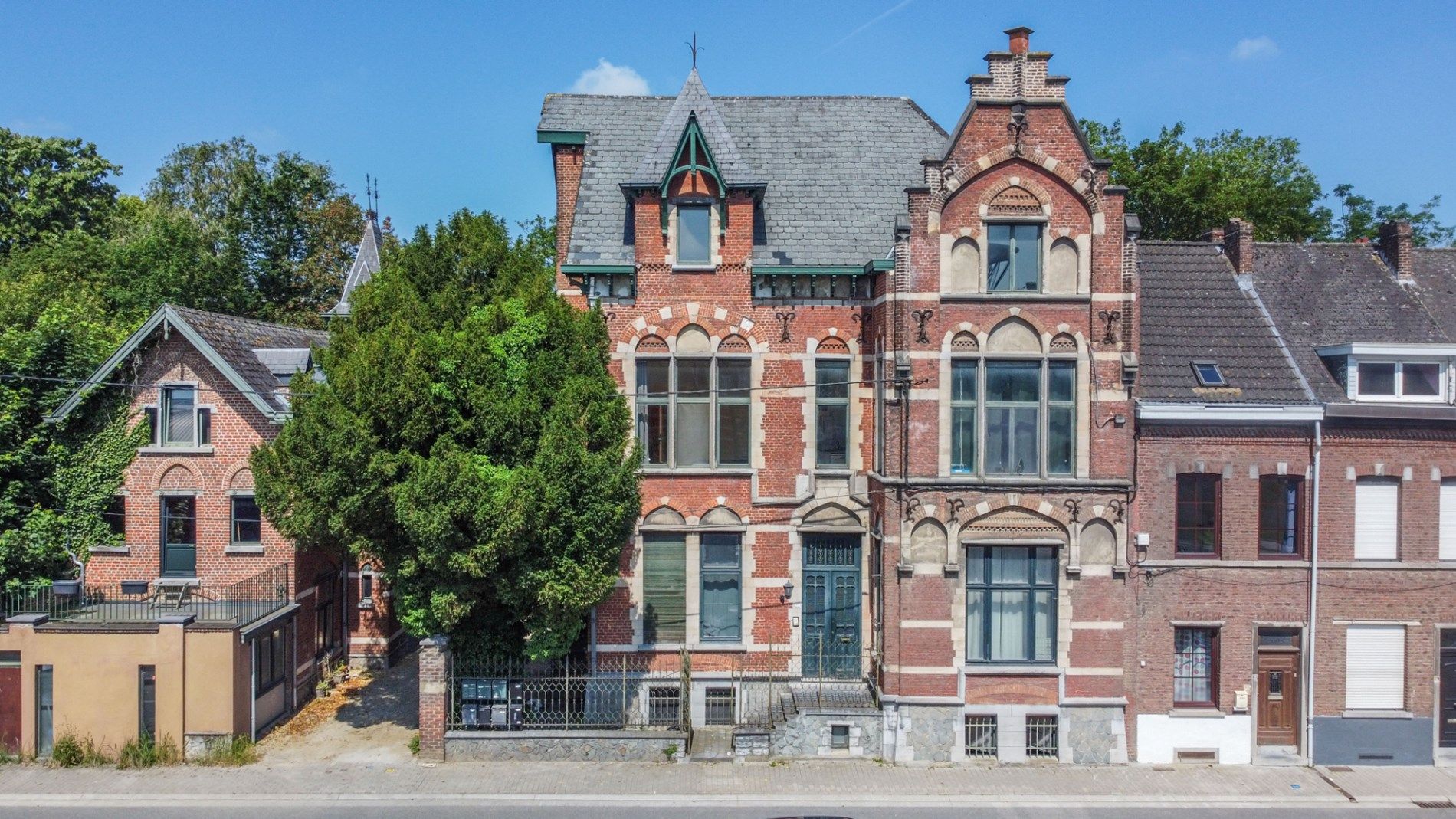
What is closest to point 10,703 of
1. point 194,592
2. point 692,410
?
point 194,592

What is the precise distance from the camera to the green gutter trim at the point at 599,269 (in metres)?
18.9

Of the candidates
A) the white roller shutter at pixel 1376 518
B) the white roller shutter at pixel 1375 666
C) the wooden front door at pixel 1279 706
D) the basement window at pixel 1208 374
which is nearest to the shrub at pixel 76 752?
the wooden front door at pixel 1279 706

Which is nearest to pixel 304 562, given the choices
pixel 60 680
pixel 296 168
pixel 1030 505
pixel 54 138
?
pixel 60 680

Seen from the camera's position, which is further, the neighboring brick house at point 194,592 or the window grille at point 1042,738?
the window grille at point 1042,738

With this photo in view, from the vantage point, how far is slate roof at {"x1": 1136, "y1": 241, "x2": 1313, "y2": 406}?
18125 mm

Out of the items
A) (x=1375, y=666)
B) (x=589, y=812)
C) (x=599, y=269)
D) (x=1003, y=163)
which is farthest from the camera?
(x=599, y=269)

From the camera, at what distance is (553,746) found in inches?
672

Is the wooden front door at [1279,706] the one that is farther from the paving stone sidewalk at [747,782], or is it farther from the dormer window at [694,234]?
the dormer window at [694,234]

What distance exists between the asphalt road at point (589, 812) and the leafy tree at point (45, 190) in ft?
113

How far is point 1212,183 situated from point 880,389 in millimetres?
19541

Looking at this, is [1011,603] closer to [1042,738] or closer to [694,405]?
[1042,738]

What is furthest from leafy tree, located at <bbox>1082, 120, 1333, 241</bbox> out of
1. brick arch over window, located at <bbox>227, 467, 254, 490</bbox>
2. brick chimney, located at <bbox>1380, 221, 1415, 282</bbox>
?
brick arch over window, located at <bbox>227, 467, 254, 490</bbox>

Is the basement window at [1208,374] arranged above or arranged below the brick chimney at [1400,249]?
below

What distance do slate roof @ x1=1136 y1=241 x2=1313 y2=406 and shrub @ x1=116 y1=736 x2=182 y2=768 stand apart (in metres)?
19.5
